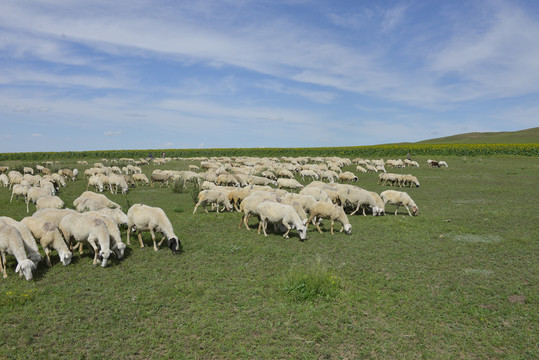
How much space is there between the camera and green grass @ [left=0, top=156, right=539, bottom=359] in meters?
5.93

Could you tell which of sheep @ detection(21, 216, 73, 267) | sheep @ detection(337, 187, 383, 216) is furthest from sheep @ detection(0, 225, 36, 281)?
sheep @ detection(337, 187, 383, 216)

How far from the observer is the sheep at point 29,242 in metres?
8.80

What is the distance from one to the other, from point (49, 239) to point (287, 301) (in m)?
7.18

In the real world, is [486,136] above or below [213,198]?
above

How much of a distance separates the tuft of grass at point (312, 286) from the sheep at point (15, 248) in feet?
21.5

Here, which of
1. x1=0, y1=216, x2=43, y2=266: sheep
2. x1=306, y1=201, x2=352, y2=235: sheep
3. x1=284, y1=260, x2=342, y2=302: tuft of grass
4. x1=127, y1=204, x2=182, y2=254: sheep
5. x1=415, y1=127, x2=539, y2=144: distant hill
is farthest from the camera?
x1=415, y1=127, x2=539, y2=144: distant hill

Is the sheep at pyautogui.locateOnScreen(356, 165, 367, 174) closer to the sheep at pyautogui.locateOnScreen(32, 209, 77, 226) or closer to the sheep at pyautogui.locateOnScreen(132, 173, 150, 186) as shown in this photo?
the sheep at pyautogui.locateOnScreen(132, 173, 150, 186)

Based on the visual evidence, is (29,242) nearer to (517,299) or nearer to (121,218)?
(121,218)

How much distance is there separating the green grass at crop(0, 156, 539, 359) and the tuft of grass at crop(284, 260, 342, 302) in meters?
0.02

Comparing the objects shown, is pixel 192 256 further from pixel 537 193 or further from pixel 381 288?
pixel 537 193

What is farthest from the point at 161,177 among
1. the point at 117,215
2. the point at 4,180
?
the point at 117,215

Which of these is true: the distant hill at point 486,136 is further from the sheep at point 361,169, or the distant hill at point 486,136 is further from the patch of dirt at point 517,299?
the patch of dirt at point 517,299

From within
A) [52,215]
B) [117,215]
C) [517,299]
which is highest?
[52,215]

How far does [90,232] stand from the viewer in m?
9.54
